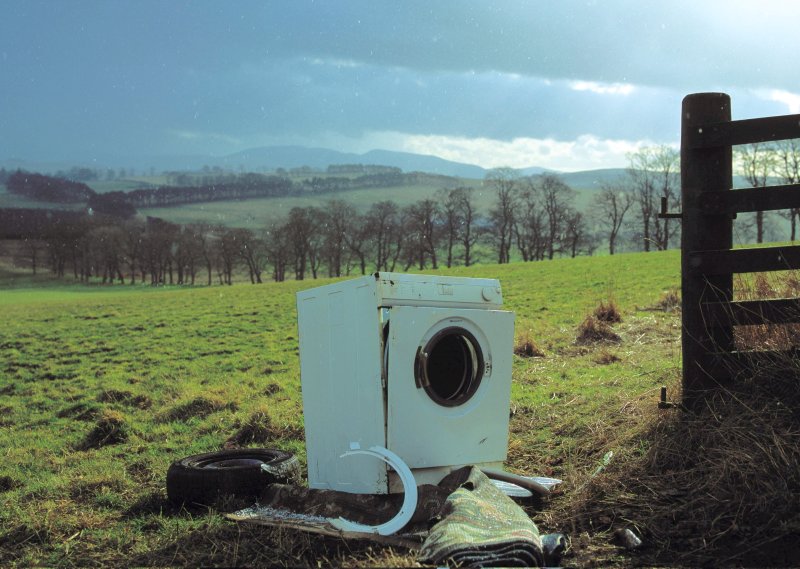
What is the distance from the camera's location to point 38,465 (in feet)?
24.0

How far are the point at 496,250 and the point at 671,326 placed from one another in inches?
2718

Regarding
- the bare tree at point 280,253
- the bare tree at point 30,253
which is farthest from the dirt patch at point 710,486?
the bare tree at point 30,253

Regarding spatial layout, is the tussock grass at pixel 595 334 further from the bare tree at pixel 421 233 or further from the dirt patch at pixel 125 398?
the bare tree at pixel 421 233

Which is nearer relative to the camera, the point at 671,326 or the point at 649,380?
the point at 649,380

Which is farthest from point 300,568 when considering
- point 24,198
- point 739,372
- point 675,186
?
point 24,198

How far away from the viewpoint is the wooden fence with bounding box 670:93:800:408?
4867 mm

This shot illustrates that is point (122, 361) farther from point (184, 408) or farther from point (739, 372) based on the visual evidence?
point (739, 372)

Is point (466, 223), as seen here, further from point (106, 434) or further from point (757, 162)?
point (106, 434)

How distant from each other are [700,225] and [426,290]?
221cm

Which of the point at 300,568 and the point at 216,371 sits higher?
the point at 300,568

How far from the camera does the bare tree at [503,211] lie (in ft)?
247

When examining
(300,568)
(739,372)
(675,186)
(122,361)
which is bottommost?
(122,361)

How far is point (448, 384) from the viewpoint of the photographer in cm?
540

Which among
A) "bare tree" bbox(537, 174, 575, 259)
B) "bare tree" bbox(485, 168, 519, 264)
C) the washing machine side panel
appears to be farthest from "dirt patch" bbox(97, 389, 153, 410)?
"bare tree" bbox(537, 174, 575, 259)
